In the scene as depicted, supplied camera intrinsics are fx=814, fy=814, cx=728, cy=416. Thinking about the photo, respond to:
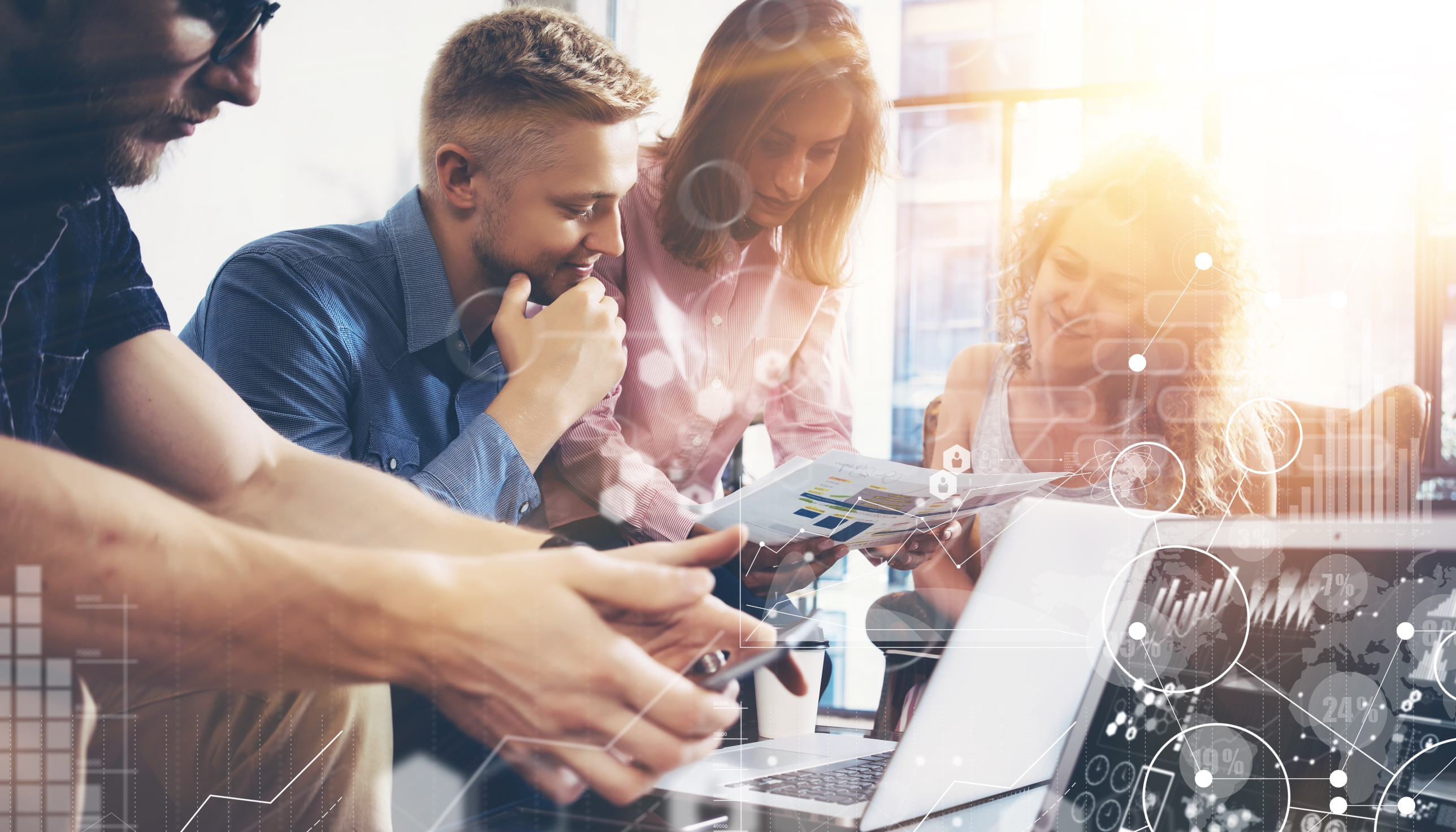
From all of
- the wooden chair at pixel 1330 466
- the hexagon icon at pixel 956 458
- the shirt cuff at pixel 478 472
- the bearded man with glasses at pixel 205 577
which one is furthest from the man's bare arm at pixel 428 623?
the hexagon icon at pixel 956 458

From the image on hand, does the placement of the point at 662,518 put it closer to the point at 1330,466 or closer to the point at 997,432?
the point at 997,432

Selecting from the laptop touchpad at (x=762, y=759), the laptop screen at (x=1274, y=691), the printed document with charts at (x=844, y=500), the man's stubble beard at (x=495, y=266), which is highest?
the man's stubble beard at (x=495, y=266)

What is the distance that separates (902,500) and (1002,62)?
650 mm

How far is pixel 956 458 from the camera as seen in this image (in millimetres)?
1098

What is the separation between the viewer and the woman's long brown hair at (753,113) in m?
0.99

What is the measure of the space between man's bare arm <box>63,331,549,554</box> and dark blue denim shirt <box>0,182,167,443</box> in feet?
0.07

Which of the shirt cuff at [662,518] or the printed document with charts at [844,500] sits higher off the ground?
the printed document with charts at [844,500]

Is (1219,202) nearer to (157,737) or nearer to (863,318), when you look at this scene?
(863,318)

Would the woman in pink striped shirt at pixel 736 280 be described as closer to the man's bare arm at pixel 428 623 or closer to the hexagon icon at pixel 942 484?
the hexagon icon at pixel 942 484

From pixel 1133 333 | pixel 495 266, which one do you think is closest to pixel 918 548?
pixel 1133 333

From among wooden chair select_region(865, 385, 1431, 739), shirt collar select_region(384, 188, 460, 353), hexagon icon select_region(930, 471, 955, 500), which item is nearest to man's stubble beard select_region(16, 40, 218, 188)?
shirt collar select_region(384, 188, 460, 353)

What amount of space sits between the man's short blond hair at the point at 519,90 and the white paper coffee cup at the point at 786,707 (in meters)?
0.60

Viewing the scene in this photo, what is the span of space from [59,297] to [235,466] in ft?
0.58

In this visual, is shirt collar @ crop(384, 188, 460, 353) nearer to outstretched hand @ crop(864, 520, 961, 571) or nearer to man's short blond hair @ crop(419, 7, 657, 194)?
man's short blond hair @ crop(419, 7, 657, 194)
